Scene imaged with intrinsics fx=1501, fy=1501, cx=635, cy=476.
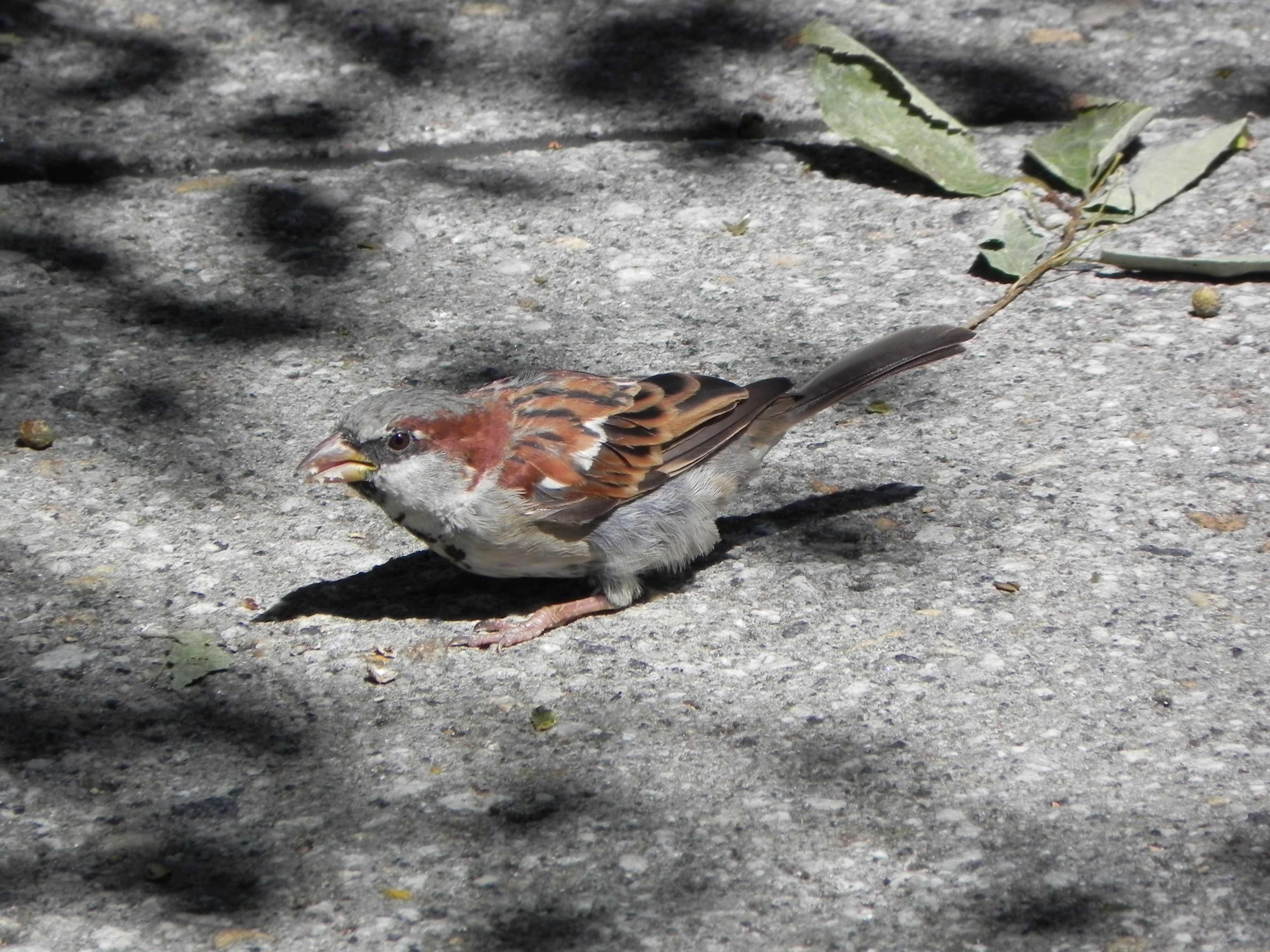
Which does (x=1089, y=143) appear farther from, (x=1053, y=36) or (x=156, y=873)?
(x=156, y=873)

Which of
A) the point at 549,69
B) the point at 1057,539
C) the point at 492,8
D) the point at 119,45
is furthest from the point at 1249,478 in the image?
the point at 119,45

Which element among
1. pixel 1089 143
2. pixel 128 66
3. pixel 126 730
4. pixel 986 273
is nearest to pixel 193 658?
pixel 126 730

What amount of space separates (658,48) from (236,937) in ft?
16.6

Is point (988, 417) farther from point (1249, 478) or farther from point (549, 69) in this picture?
point (549, 69)

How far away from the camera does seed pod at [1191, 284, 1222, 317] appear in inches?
207

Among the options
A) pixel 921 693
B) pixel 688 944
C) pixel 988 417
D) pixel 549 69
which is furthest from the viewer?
pixel 549 69

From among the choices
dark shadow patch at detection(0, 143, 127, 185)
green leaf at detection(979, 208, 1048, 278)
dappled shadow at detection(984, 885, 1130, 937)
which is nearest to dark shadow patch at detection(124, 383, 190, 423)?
dark shadow patch at detection(0, 143, 127, 185)

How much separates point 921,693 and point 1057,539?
83cm

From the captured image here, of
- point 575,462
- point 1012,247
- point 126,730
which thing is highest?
point 1012,247

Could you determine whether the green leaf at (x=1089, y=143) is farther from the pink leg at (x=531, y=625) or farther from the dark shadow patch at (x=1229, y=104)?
the pink leg at (x=531, y=625)

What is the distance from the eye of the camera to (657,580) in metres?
4.41

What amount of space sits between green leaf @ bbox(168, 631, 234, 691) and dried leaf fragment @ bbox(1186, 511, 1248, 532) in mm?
2753

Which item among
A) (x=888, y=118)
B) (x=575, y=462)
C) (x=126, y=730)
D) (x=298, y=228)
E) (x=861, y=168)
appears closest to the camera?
(x=126, y=730)

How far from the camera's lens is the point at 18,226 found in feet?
19.1
